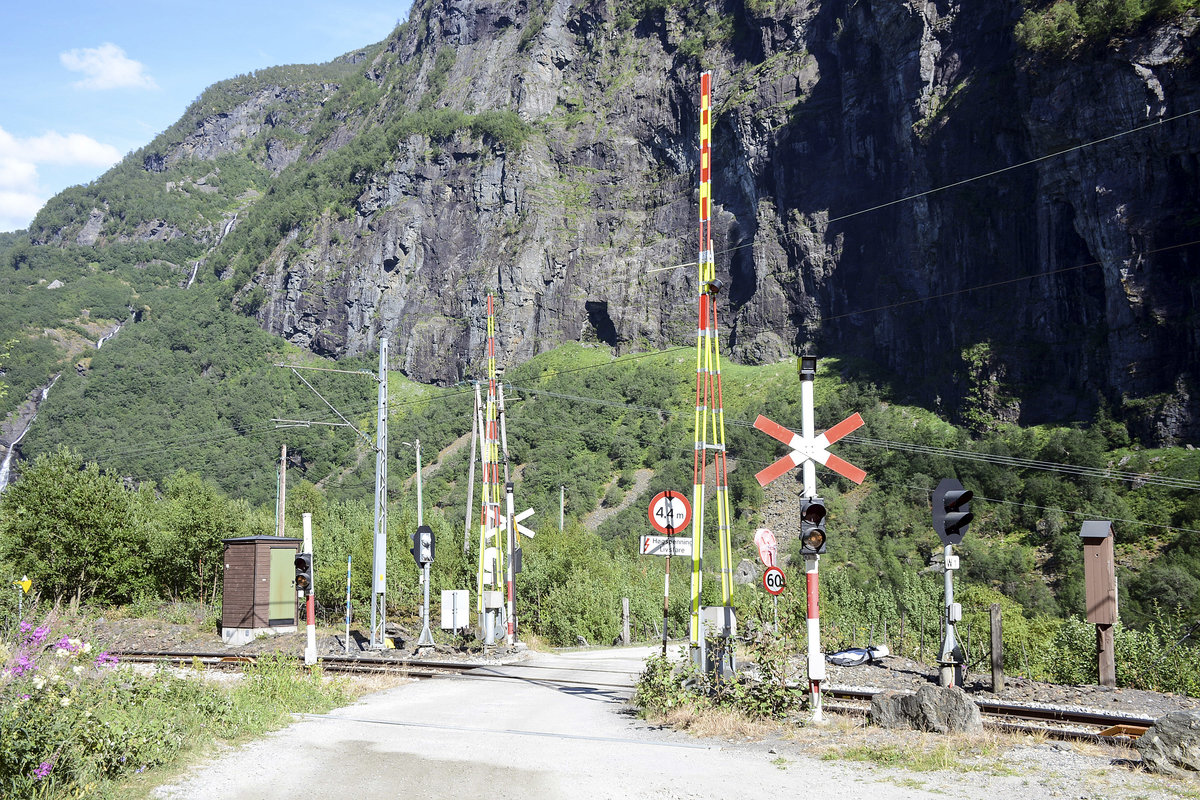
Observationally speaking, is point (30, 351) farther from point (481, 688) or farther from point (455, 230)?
point (481, 688)

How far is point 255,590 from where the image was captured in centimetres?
2645

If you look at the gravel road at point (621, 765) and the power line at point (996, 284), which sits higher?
the power line at point (996, 284)

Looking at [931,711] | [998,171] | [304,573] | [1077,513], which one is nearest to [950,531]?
[931,711]

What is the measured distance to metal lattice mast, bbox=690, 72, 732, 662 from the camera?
43.5ft

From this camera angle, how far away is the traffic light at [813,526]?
1061cm

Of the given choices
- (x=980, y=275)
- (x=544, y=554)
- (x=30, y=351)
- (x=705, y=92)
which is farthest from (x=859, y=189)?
(x=30, y=351)

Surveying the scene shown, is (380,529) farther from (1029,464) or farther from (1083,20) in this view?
(1083,20)

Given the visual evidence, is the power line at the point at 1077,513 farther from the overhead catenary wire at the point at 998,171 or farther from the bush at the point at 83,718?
the bush at the point at 83,718

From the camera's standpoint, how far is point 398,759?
31.9ft

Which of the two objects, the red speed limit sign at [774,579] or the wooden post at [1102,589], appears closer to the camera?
the wooden post at [1102,589]

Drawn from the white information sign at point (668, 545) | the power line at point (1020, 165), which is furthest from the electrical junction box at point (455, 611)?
the power line at point (1020, 165)

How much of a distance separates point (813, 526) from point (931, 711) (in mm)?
2424

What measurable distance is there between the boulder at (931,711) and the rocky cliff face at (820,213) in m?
81.0

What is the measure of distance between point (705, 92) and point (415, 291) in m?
163
